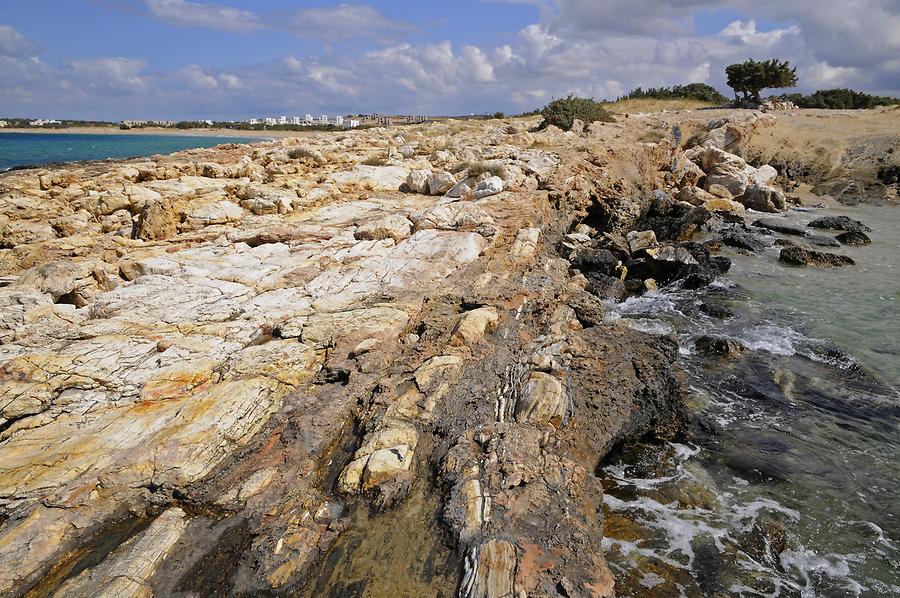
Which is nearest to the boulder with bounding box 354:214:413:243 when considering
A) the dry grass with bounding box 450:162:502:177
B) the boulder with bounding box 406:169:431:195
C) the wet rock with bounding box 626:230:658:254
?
the boulder with bounding box 406:169:431:195

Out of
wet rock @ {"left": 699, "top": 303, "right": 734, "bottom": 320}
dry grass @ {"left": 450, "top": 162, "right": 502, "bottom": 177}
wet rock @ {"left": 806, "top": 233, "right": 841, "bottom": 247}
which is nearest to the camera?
wet rock @ {"left": 699, "top": 303, "right": 734, "bottom": 320}

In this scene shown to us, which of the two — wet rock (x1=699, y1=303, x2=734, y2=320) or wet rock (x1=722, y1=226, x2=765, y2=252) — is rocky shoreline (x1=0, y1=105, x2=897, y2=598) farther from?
wet rock (x1=722, y1=226, x2=765, y2=252)

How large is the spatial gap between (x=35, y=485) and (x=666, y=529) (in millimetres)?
8202

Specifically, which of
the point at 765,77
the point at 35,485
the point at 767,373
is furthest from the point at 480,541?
the point at 765,77

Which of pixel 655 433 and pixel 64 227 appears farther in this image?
pixel 64 227

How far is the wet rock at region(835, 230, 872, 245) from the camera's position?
22.3 meters

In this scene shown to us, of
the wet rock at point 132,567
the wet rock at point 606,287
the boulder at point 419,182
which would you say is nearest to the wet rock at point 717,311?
the wet rock at point 606,287

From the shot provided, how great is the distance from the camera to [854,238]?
73.7 ft

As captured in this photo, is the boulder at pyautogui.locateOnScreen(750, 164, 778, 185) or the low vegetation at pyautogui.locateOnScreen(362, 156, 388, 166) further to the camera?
the boulder at pyautogui.locateOnScreen(750, 164, 778, 185)

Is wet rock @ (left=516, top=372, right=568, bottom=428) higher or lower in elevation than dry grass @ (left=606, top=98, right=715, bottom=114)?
lower

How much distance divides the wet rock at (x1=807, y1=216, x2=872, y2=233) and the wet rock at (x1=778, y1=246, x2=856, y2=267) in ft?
21.9

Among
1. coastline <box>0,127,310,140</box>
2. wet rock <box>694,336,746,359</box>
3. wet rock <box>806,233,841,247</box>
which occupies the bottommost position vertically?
wet rock <box>694,336,746,359</box>

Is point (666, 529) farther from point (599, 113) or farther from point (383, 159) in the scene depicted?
point (599, 113)

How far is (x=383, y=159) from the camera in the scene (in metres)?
20.6
